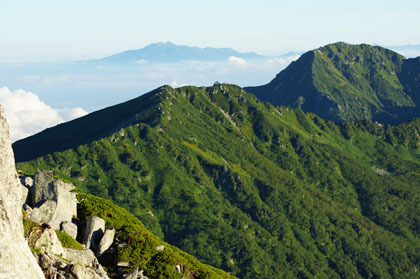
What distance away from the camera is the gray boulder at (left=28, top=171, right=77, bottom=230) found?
6719cm

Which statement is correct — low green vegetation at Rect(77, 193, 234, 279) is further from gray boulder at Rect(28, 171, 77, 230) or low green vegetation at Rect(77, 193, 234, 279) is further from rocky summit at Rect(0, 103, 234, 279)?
gray boulder at Rect(28, 171, 77, 230)

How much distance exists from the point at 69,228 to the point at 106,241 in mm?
7066

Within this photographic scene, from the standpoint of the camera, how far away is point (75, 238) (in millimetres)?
71375

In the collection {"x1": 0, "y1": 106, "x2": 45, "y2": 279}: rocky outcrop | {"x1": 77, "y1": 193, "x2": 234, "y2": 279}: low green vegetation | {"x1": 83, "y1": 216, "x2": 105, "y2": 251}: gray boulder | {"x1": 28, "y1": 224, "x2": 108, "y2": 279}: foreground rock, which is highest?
{"x1": 0, "y1": 106, "x2": 45, "y2": 279}: rocky outcrop

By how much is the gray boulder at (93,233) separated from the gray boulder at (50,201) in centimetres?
410

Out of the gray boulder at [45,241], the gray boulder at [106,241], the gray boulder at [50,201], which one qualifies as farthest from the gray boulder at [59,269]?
the gray boulder at [106,241]

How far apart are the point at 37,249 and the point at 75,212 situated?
903 inches

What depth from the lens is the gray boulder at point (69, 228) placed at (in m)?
69.4

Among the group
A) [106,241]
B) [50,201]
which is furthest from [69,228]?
[106,241]

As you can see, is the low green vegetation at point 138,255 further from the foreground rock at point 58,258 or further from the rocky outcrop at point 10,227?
the rocky outcrop at point 10,227

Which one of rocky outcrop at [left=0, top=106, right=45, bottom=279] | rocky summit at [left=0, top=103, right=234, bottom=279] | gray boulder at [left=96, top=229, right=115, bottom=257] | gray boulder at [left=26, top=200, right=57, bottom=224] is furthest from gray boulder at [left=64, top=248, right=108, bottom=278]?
rocky outcrop at [left=0, top=106, right=45, bottom=279]

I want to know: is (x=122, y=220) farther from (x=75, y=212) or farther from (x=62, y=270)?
(x=62, y=270)

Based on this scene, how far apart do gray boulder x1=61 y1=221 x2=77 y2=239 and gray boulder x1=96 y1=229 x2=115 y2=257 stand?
16.5ft

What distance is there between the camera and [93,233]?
72438 mm
